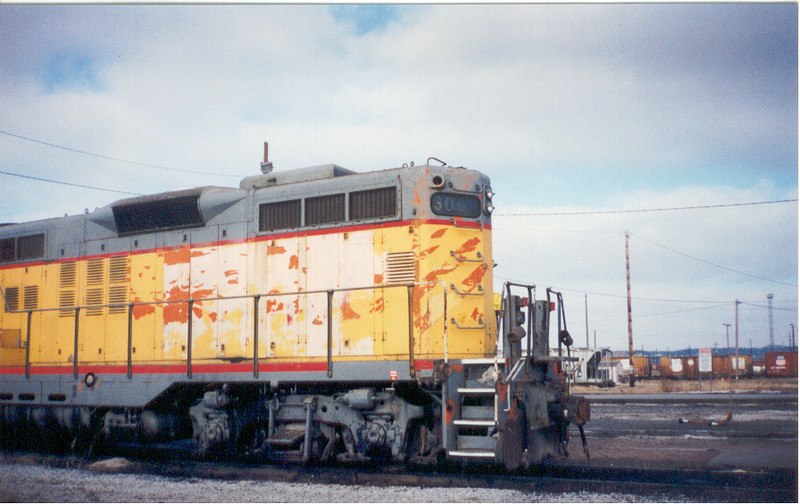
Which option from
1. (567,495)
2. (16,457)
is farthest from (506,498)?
(16,457)

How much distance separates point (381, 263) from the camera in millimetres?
7605

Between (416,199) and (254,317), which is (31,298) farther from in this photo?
(416,199)

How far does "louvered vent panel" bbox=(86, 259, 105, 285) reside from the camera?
9.53 metres

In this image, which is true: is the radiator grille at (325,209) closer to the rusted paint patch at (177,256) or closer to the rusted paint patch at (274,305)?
the rusted paint patch at (274,305)

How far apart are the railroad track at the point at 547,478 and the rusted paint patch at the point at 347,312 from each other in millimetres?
1678

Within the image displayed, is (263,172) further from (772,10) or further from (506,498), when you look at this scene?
(772,10)

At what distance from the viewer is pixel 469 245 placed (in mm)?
7617

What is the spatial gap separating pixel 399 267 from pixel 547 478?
2669 mm

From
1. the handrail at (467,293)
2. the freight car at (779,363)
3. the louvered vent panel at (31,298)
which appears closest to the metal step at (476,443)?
the handrail at (467,293)

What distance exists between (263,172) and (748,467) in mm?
6984

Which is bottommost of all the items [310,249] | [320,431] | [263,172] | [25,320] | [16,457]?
[16,457]

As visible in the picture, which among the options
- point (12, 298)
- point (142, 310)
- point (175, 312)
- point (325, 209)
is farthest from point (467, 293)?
point (12, 298)

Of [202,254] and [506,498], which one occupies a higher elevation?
[202,254]

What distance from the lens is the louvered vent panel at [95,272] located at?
31.3ft
